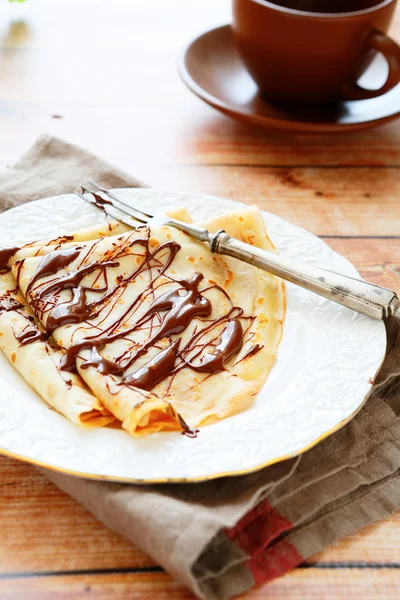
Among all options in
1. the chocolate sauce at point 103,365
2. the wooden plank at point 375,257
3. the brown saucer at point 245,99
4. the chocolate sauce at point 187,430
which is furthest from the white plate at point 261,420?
the brown saucer at point 245,99

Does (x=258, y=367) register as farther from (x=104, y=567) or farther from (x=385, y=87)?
(x=385, y=87)

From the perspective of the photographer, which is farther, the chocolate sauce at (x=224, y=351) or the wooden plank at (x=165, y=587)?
the chocolate sauce at (x=224, y=351)

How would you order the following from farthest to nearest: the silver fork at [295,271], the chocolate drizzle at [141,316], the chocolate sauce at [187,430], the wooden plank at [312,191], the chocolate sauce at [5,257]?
the wooden plank at [312,191], the chocolate sauce at [5,257], the silver fork at [295,271], the chocolate drizzle at [141,316], the chocolate sauce at [187,430]

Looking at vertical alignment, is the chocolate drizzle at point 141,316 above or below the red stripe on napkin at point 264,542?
above


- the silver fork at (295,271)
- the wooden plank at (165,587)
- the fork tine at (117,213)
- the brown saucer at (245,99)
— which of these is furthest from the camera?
the brown saucer at (245,99)

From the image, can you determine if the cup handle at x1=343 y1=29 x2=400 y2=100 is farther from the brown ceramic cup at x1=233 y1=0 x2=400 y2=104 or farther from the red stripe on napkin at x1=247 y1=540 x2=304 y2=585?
the red stripe on napkin at x1=247 y1=540 x2=304 y2=585

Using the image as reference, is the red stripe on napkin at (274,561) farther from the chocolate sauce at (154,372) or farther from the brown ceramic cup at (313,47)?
the brown ceramic cup at (313,47)

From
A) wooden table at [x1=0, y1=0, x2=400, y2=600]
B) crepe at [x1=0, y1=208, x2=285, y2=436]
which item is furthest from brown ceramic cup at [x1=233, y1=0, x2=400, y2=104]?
crepe at [x1=0, y1=208, x2=285, y2=436]
